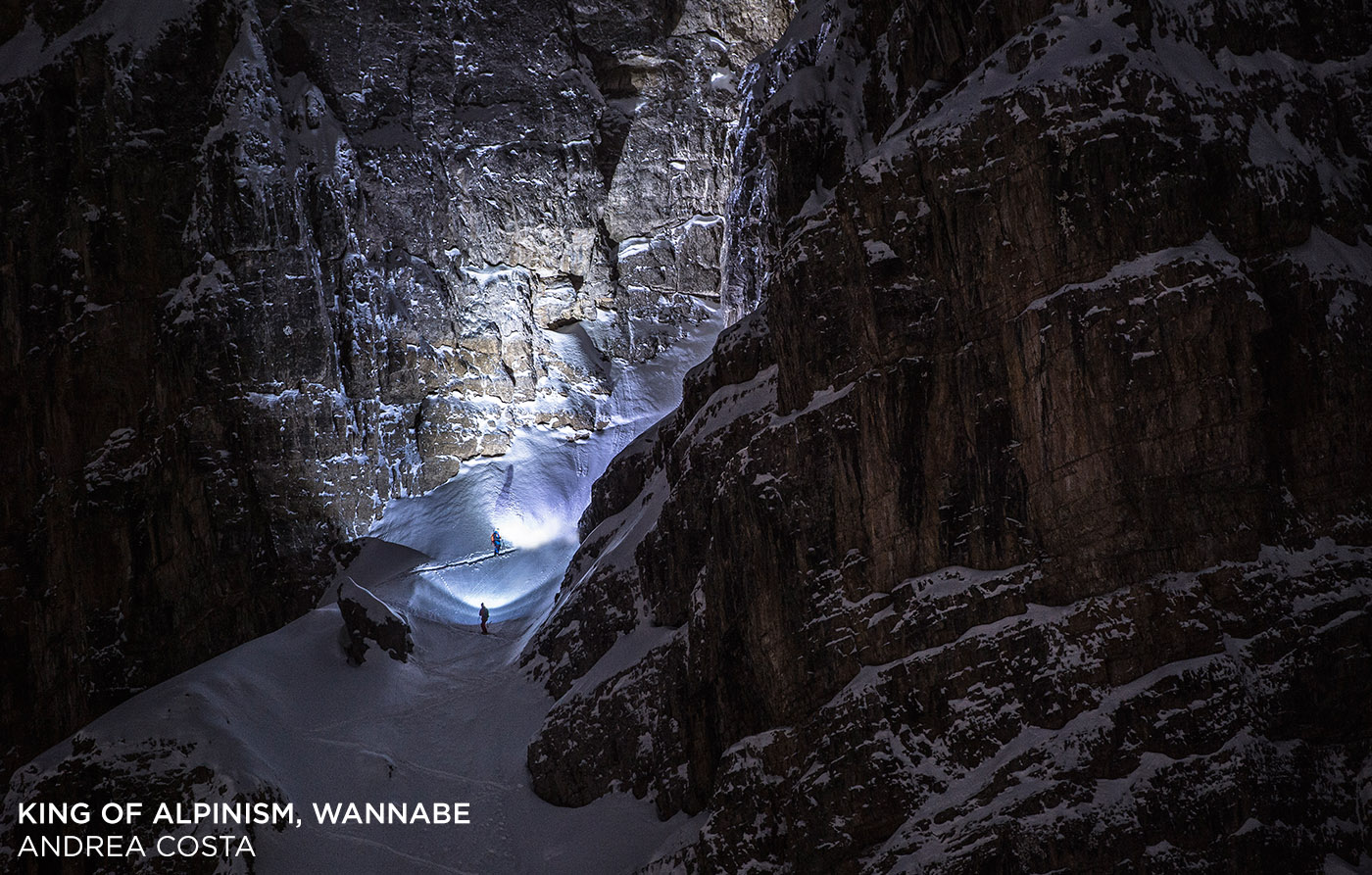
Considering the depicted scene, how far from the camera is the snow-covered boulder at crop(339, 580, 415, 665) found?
51719 millimetres

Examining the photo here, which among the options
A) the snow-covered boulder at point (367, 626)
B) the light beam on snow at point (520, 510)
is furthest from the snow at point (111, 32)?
the snow-covered boulder at point (367, 626)

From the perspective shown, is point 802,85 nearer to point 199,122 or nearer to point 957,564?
point 957,564

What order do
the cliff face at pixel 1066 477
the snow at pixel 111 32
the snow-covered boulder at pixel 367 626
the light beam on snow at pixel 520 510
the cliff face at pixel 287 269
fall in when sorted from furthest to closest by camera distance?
1. the snow at pixel 111 32
2. the light beam on snow at pixel 520 510
3. the cliff face at pixel 287 269
4. the snow-covered boulder at pixel 367 626
5. the cliff face at pixel 1066 477

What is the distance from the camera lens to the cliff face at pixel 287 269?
57.6 meters

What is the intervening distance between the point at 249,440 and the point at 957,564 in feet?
124

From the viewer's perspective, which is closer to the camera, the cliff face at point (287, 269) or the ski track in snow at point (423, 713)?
the ski track in snow at point (423, 713)

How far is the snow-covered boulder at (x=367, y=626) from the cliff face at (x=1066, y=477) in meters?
18.3

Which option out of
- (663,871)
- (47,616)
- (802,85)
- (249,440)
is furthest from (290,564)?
(802,85)

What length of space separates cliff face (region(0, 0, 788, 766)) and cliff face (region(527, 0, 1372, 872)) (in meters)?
29.3

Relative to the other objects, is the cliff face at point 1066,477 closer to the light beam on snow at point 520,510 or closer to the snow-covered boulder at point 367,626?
the snow-covered boulder at point 367,626

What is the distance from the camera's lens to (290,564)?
2290 inches

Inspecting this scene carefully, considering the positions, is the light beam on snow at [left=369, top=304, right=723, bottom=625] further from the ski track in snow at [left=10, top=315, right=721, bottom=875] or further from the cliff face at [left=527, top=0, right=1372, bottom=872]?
the cliff face at [left=527, top=0, right=1372, bottom=872]

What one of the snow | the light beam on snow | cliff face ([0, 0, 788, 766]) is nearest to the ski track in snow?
the light beam on snow

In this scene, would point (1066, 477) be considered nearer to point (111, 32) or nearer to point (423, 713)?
point (423, 713)
